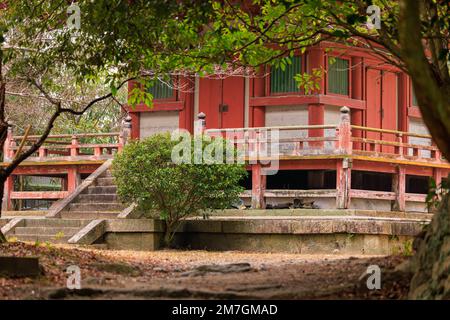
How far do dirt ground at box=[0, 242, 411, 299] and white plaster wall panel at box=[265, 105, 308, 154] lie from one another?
36.4 ft

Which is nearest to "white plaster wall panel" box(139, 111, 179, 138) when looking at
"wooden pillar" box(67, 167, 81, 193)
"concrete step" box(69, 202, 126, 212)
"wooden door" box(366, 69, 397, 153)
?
"wooden pillar" box(67, 167, 81, 193)

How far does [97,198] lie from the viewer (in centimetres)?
2542

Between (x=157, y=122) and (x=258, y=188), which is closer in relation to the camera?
(x=258, y=188)

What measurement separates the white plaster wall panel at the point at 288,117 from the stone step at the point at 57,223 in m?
6.57

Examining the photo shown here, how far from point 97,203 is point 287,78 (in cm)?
663

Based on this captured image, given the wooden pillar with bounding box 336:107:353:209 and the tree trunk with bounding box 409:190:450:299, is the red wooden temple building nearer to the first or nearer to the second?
the wooden pillar with bounding box 336:107:353:209

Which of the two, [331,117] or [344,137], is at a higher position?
[331,117]

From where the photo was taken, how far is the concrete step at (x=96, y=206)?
24.6 m

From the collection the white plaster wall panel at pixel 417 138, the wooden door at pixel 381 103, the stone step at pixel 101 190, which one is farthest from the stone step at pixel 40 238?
the white plaster wall panel at pixel 417 138

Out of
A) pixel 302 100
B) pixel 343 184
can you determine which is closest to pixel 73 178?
pixel 302 100

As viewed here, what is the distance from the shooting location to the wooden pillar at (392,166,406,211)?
2500 cm

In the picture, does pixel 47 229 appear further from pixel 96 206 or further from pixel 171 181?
pixel 171 181

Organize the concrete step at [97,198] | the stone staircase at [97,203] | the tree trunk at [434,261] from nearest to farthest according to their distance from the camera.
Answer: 1. the tree trunk at [434,261]
2. the stone staircase at [97,203]
3. the concrete step at [97,198]

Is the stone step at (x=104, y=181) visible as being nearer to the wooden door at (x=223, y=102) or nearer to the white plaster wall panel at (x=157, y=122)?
the white plaster wall panel at (x=157, y=122)
